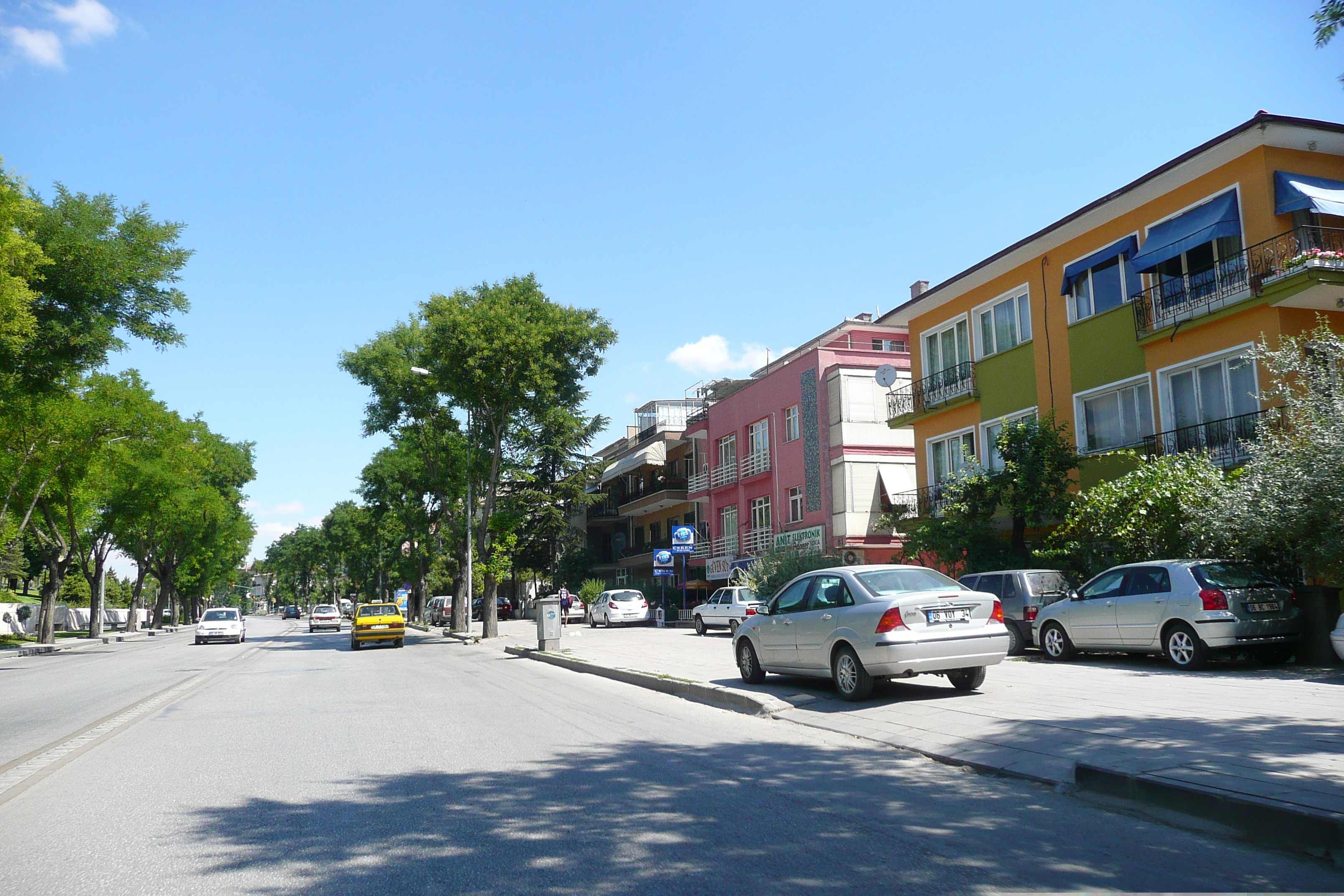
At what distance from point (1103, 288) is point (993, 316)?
4.31 meters

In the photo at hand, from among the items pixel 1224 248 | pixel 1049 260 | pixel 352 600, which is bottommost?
pixel 352 600

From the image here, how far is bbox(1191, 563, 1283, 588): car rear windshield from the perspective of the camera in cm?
1305

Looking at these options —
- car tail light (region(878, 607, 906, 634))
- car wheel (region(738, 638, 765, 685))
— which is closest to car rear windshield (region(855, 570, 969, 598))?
car tail light (region(878, 607, 906, 634))

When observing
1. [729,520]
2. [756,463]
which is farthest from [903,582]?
[729,520]

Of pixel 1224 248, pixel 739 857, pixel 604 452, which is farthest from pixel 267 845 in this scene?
pixel 604 452

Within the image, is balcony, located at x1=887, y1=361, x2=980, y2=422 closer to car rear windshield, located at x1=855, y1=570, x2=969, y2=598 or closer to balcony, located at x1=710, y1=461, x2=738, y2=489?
balcony, located at x1=710, y1=461, x2=738, y2=489

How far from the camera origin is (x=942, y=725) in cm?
879

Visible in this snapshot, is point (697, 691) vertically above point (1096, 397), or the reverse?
point (1096, 397)

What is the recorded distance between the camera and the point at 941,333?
95.2 feet

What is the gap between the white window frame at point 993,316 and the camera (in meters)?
25.0

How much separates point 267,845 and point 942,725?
6008 millimetres

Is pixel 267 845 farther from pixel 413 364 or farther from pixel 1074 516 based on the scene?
pixel 413 364

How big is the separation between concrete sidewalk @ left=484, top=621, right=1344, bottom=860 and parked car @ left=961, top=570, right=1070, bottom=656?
6.17 ft

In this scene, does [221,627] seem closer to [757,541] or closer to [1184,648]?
[757,541]
